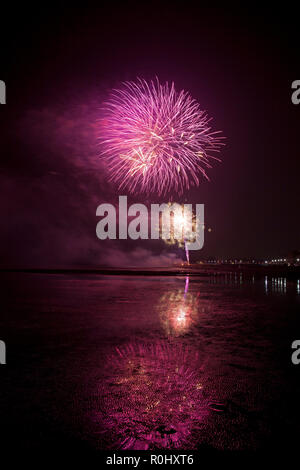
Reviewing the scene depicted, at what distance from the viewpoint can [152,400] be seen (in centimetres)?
370

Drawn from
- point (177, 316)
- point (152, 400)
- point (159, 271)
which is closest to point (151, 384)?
point (152, 400)

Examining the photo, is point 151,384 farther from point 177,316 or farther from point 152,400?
point 177,316

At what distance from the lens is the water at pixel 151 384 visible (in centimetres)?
297

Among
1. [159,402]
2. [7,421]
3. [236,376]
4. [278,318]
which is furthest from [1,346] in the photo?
[278,318]

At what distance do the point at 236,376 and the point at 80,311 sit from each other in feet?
24.3

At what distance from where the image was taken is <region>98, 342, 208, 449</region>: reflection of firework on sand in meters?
2.91

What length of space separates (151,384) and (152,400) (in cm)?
50

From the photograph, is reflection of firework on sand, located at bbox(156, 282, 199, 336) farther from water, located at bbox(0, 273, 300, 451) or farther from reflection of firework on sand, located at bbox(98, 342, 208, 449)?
reflection of firework on sand, located at bbox(98, 342, 208, 449)

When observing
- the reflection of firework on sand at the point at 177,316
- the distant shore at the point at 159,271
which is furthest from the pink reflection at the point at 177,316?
the distant shore at the point at 159,271

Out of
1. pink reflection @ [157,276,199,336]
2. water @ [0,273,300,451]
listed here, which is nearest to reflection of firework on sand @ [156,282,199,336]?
pink reflection @ [157,276,199,336]

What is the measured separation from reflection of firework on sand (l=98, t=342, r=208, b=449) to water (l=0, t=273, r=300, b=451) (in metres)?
0.01

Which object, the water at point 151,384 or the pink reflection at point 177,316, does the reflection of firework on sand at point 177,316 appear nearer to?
the pink reflection at point 177,316
